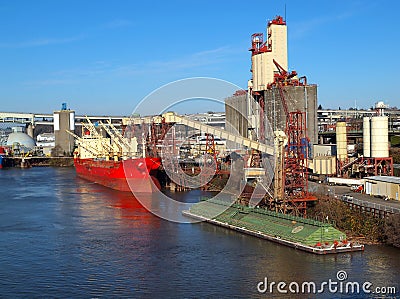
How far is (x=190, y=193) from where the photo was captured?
19.3 metres

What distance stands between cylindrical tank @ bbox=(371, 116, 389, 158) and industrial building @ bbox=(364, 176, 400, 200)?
7.54 ft

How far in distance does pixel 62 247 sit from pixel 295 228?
4.58m

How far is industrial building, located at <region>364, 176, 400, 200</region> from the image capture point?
39.9 feet

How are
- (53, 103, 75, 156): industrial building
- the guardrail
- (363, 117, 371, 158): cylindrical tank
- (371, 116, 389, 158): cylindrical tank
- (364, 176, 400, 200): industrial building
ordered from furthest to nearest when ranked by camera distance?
(53, 103, 75, 156): industrial building, (363, 117, 371, 158): cylindrical tank, (371, 116, 389, 158): cylindrical tank, (364, 176, 400, 200): industrial building, the guardrail

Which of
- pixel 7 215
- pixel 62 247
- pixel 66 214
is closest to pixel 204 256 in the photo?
pixel 62 247

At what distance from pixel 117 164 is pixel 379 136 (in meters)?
10.3

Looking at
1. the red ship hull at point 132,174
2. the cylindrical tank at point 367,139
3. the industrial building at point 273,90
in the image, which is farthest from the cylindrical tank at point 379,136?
the red ship hull at point 132,174

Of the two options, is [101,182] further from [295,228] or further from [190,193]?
[295,228]

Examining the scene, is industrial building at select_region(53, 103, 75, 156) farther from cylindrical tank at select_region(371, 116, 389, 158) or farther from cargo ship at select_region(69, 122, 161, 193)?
cylindrical tank at select_region(371, 116, 389, 158)

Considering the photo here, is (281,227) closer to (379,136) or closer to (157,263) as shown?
(157,263)

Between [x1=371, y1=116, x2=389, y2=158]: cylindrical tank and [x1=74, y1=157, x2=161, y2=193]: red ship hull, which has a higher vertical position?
[x1=371, y1=116, x2=389, y2=158]: cylindrical tank

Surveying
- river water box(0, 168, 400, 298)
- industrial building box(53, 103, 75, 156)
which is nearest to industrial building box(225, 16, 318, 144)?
river water box(0, 168, 400, 298)

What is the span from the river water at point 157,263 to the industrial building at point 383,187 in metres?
2.87

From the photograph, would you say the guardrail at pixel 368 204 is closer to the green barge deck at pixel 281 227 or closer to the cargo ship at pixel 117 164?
the green barge deck at pixel 281 227
